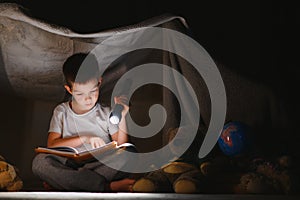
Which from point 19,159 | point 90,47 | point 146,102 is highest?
point 90,47

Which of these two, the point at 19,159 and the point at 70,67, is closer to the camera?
the point at 70,67

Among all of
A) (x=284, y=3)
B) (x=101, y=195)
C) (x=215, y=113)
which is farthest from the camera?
(x=284, y=3)

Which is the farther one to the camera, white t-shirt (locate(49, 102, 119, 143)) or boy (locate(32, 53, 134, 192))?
white t-shirt (locate(49, 102, 119, 143))

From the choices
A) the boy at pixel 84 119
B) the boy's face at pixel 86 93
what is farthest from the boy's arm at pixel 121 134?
the boy's face at pixel 86 93

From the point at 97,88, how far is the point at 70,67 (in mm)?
125

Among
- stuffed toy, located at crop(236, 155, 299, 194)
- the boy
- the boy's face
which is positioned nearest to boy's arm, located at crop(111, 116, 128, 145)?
the boy

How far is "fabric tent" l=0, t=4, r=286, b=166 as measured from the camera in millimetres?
1527

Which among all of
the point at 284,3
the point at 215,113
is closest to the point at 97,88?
the point at 215,113

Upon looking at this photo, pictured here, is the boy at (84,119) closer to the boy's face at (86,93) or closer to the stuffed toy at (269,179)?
the boy's face at (86,93)

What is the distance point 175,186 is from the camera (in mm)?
1346

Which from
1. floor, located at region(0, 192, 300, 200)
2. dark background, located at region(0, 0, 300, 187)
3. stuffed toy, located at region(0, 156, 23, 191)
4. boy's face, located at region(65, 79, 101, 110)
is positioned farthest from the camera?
boy's face, located at region(65, 79, 101, 110)

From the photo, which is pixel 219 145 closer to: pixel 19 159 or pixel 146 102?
pixel 146 102

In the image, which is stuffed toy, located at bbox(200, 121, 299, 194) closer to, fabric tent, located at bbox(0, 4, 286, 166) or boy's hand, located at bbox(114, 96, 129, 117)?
fabric tent, located at bbox(0, 4, 286, 166)

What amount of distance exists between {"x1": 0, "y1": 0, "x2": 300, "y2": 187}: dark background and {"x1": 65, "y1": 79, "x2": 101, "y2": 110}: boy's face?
23 cm
